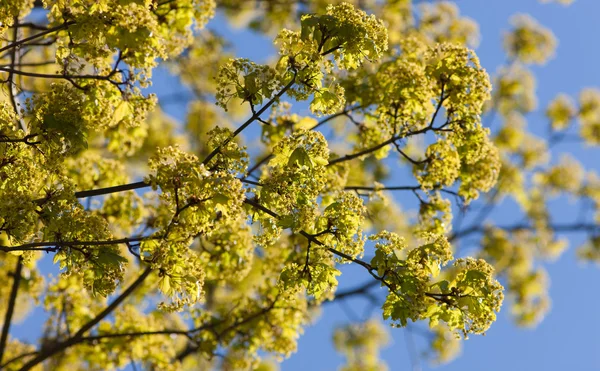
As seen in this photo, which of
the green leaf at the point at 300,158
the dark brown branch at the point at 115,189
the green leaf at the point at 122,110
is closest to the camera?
the dark brown branch at the point at 115,189

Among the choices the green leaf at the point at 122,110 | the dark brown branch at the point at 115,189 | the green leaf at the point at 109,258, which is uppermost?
the green leaf at the point at 122,110

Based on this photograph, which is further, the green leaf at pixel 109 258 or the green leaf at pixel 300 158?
the green leaf at pixel 300 158

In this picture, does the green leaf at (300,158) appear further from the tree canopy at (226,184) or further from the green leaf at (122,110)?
the green leaf at (122,110)

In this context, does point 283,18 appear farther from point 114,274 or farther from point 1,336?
point 114,274

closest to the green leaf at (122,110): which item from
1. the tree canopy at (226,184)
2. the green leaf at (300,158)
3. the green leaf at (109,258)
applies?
the tree canopy at (226,184)

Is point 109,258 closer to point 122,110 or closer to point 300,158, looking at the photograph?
point 300,158

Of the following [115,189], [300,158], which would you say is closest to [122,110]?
[115,189]

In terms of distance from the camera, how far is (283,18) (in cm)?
1384

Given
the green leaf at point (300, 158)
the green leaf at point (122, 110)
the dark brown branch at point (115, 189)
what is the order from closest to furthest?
the dark brown branch at point (115, 189)
the green leaf at point (300, 158)
the green leaf at point (122, 110)

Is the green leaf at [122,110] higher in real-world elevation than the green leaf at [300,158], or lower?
higher

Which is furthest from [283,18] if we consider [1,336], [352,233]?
[352,233]

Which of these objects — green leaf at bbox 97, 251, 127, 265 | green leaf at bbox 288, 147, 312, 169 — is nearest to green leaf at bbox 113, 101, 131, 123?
green leaf at bbox 97, 251, 127, 265

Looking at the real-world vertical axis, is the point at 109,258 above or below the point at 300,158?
below

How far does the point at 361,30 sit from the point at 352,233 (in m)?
1.54
